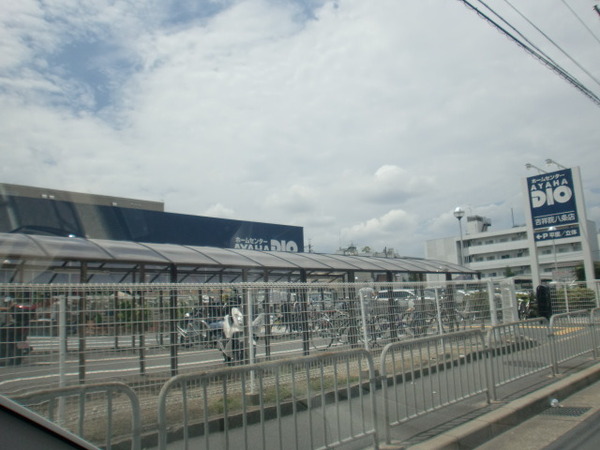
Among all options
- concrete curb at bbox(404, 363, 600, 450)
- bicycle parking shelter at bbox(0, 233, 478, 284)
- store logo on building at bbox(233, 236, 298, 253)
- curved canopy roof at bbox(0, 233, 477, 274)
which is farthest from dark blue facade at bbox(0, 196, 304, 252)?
concrete curb at bbox(404, 363, 600, 450)

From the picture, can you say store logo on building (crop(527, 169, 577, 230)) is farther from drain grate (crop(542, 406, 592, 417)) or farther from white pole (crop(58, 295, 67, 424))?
white pole (crop(58, 295, 67, 424))

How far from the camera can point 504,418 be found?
651 centimetres

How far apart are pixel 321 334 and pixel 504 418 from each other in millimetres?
2810

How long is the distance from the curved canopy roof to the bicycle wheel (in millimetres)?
3498

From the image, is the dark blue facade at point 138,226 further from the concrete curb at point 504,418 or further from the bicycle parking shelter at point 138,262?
the concrete curb at point 504,418

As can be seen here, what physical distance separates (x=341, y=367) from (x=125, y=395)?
2243mm

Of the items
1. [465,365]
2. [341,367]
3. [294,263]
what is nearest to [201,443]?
[341,367]

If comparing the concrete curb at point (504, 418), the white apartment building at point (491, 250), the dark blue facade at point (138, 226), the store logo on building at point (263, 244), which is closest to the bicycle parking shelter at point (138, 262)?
the dark blue facade at point (138, 226)

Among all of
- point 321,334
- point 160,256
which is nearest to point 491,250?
point 160,256

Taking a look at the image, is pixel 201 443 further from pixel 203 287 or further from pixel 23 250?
pixel 23 250

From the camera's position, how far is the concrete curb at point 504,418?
5602mm

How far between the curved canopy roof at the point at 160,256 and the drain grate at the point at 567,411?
6.56 meters

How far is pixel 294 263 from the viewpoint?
13.1 metres

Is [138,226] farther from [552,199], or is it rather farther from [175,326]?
[552,199]
